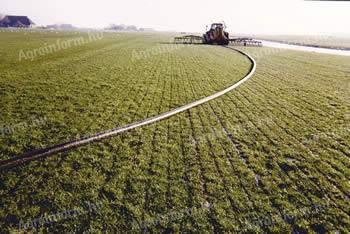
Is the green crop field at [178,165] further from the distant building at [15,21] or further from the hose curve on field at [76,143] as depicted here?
the distant building at [15,21]

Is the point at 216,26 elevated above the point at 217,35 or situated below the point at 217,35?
above

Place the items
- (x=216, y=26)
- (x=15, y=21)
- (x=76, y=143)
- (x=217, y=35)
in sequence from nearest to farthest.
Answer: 1. (x=76, y=143)
2. (x=216, y=26)
3. (x=217, y=35)
4. (x=15, y=21)

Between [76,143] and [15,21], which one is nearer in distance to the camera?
[76,143]

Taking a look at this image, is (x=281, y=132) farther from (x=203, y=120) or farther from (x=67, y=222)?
(x=67, y=222)

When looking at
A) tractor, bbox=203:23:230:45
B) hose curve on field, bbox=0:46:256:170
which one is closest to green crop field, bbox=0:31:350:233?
hose curve on field, bbox=0:46:256:170

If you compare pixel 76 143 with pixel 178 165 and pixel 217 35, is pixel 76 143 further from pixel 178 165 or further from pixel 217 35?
pixel 217 35

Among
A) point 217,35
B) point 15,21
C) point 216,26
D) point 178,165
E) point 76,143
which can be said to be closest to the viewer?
point 178,165

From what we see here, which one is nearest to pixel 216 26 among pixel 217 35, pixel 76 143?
pixel 217 35
